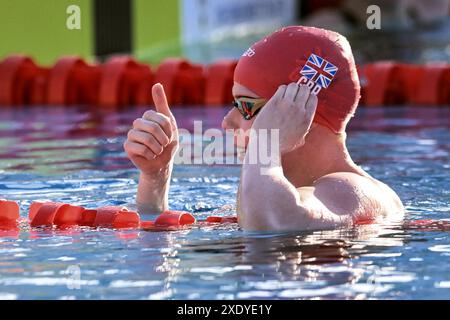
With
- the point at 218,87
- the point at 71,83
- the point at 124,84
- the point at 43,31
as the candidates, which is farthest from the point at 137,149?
the point at 43,31

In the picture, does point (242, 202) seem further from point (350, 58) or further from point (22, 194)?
point (22, 194)

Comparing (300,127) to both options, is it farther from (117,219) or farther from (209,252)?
(117,219)

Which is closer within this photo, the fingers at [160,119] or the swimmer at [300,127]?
the swimmer at [300,127]

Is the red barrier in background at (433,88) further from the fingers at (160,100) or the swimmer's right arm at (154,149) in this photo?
the fingers at (160,100)

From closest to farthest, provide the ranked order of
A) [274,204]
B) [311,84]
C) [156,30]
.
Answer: [274,204] < [311,84] < [156,30]

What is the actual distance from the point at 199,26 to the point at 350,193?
1038 cm

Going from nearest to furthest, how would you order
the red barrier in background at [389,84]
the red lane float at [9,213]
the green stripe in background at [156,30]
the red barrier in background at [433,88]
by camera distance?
the red lane float at [9,213] → the red barrier in background at [433,88] → the red barrier in background at [389,84] → the green stripe in background at [156,30]

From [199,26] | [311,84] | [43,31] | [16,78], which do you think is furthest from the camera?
[199,26]

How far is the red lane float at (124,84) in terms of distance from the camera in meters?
8.83

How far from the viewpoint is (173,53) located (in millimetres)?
12656

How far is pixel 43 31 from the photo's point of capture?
33.5 feet

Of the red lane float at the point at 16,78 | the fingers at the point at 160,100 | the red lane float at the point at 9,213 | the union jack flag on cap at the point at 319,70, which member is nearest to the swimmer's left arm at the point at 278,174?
the union jack flag on cap at the point at 319,70

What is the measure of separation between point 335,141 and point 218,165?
6.98 feet

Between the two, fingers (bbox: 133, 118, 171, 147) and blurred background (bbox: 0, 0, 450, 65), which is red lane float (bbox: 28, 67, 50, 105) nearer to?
blurred background (bbox: 0, 0, 450, 65)
